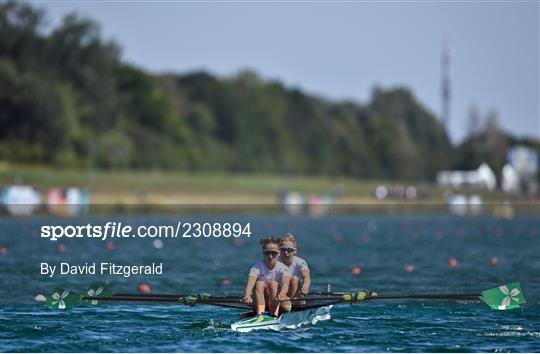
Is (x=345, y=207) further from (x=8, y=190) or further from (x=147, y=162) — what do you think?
(x=8, y=190)

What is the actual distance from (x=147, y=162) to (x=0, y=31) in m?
33.4

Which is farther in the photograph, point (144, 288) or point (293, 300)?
point (144, 288)

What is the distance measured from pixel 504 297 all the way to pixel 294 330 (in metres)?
5.52

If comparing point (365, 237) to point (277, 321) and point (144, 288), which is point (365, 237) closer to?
point (144, 288)

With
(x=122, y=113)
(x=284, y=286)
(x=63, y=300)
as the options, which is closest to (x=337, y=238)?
(x=63, y=300)

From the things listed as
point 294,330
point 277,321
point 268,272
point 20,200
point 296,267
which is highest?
point 20,200

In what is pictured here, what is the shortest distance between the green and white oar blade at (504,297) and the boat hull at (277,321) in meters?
4.34

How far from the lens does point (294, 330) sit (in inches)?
1089

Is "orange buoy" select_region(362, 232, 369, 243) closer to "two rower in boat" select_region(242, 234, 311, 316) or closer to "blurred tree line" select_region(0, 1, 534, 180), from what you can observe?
"two rower in boat" select_region(242, 234, 311, 316)

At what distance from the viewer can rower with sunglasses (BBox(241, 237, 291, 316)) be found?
26.7 meters

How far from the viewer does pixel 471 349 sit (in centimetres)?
2533

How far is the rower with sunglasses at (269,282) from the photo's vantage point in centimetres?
2667

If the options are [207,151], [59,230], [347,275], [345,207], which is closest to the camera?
[347,275]

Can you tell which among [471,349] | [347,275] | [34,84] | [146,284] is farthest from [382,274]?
[34,84]
